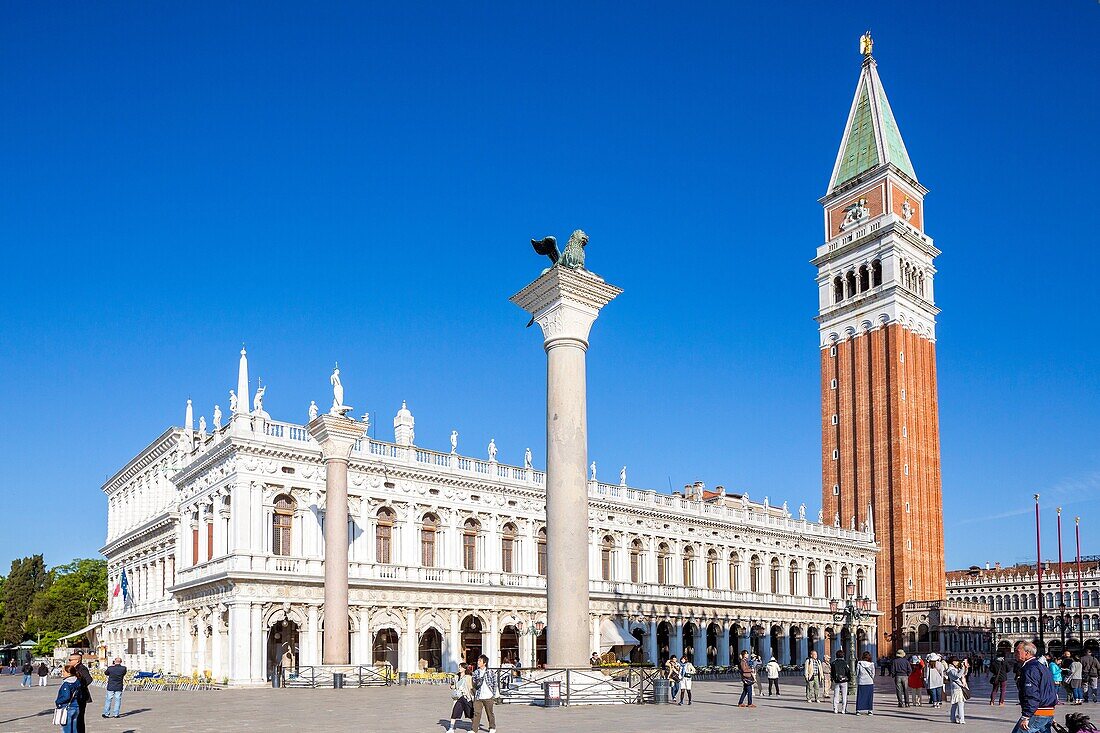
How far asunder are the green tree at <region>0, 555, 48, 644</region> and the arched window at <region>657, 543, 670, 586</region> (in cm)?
6240

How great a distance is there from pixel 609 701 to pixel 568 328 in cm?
934

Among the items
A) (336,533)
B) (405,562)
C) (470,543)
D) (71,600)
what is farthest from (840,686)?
(71,600)

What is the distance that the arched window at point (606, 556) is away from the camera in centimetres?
5941

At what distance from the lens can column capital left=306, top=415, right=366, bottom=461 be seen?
1512 inches

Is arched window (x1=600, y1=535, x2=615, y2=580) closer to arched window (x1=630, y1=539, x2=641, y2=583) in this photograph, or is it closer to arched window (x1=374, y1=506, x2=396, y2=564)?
arched window (x1=630, y1=539, x2=641, y2=583)

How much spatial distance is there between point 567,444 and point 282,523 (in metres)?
24.5

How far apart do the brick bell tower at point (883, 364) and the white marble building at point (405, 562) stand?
1080cm

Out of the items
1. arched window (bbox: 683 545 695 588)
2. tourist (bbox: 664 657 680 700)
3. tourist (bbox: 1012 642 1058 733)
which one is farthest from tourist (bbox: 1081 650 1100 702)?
arched window (bbox: 683 545 695 588)

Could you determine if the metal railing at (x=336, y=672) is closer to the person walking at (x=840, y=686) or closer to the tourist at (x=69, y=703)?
the person walking at (x=840, y=686)

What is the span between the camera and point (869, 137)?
8806 cm

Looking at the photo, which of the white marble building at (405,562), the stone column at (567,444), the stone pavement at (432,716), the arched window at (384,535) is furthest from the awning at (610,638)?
the stone column at (567,444)

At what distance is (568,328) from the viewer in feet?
90.4

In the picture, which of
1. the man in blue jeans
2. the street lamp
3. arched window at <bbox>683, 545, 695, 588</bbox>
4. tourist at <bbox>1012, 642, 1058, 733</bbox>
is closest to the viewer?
tourist at <bbox>1012, 642, 1058, 733</bbox>

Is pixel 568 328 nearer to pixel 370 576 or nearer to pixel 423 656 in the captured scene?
pixel 370 576
